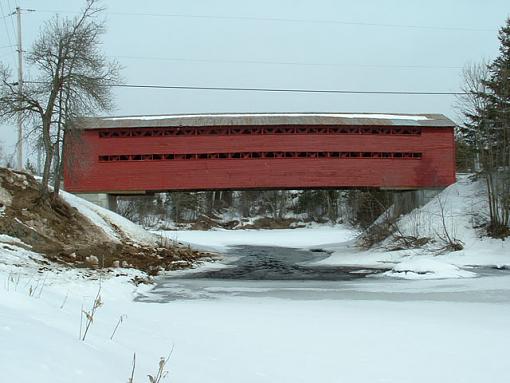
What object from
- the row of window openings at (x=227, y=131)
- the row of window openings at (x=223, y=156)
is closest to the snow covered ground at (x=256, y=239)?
the row of window openings at (x=223, y=156)

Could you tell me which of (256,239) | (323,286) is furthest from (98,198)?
(323,286)

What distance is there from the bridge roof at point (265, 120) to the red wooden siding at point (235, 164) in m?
0.59

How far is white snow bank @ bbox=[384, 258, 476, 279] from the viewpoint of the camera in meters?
14.2

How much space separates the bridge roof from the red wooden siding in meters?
0.59

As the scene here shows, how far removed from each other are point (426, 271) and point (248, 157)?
1413cm

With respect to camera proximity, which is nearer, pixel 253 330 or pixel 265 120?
pixel 253 330

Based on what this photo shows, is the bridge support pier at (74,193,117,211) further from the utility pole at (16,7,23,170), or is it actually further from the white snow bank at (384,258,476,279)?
the white snow bank at (384,258,476,279)

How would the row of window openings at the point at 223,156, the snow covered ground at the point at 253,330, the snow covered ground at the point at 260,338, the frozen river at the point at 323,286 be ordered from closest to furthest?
the snow covered ground at the point at 260,338
the snow covered ground at the point at 253,330
the frozen river at the point at 323,286
the row of window openings at the point at 223,156

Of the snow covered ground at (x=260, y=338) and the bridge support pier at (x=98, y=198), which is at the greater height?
the bridge support pier at (x=98, y=198)

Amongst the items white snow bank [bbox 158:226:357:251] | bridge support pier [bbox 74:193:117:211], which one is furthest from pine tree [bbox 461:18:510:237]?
bridge support pier [bbox 74:193:117:211]

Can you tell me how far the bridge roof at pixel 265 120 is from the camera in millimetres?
27312

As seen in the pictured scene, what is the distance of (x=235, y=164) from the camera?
27094 mm

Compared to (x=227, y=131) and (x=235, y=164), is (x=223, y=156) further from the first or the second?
(x=227, y=131)

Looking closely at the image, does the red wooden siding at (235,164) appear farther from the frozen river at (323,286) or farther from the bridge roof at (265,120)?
the frozen river at (323,286)
